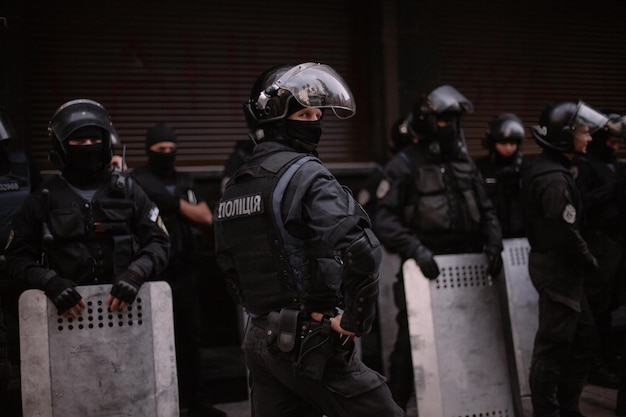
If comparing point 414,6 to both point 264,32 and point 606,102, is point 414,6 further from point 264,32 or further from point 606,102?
point 606,102

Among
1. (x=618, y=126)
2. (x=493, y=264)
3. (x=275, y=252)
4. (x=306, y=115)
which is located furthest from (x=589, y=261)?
(x=275, y=252)

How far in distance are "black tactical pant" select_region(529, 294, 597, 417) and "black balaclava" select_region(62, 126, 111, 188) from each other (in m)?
2.86

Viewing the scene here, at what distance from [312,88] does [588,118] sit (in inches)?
105

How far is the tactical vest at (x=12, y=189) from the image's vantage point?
481 centimetres

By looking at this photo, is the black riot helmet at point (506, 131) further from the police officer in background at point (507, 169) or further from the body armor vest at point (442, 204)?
the body armor vest at point (442, 204)

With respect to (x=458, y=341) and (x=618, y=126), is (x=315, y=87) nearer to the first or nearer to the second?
(x=458, y=341)

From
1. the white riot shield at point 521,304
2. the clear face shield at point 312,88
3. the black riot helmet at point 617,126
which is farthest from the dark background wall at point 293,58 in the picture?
the clear face shield at point 312,88

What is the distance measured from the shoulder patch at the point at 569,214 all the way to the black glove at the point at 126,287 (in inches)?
102

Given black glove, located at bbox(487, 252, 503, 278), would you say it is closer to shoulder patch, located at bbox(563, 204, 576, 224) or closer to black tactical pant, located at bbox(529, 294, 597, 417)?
black tactical pant, located at bbox(529, 294, 597, 417)

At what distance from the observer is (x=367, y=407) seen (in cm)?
296

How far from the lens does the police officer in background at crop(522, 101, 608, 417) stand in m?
4.84

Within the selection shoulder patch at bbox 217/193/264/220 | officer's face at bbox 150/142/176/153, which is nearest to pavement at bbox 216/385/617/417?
officer's face at bbox 150/142/176/153

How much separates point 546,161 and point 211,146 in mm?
3236

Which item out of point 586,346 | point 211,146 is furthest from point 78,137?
point 586,346
